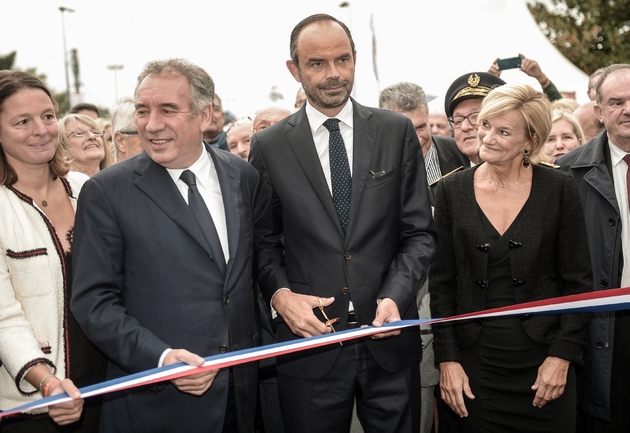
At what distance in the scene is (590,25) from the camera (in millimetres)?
13320

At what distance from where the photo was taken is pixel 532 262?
342 centimetres

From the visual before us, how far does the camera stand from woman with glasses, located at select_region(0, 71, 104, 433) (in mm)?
2898

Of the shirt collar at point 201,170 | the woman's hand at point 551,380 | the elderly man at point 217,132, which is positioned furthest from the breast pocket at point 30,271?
the elderly man at point 217,132

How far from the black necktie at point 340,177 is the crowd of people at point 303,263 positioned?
0.04ft

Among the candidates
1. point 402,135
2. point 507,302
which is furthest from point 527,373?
point 402,135

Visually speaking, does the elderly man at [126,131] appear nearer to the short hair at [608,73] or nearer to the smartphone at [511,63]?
the short hair at [608,73]

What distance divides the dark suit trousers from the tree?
11665 mm

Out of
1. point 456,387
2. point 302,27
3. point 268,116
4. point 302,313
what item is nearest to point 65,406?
point 302,313

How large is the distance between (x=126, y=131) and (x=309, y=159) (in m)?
2.01

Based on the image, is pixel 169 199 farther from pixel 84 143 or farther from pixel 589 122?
pixel 589 122

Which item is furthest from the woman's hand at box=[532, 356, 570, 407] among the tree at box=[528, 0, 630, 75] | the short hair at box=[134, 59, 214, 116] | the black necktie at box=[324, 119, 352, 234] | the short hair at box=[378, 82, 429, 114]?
the tree at box=[528, 0, 630, 75]

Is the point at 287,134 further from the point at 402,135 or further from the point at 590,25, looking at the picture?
the point at 590,25

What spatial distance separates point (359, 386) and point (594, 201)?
1.94 meters

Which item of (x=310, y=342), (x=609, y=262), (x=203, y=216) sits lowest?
(x=310, y=342)
